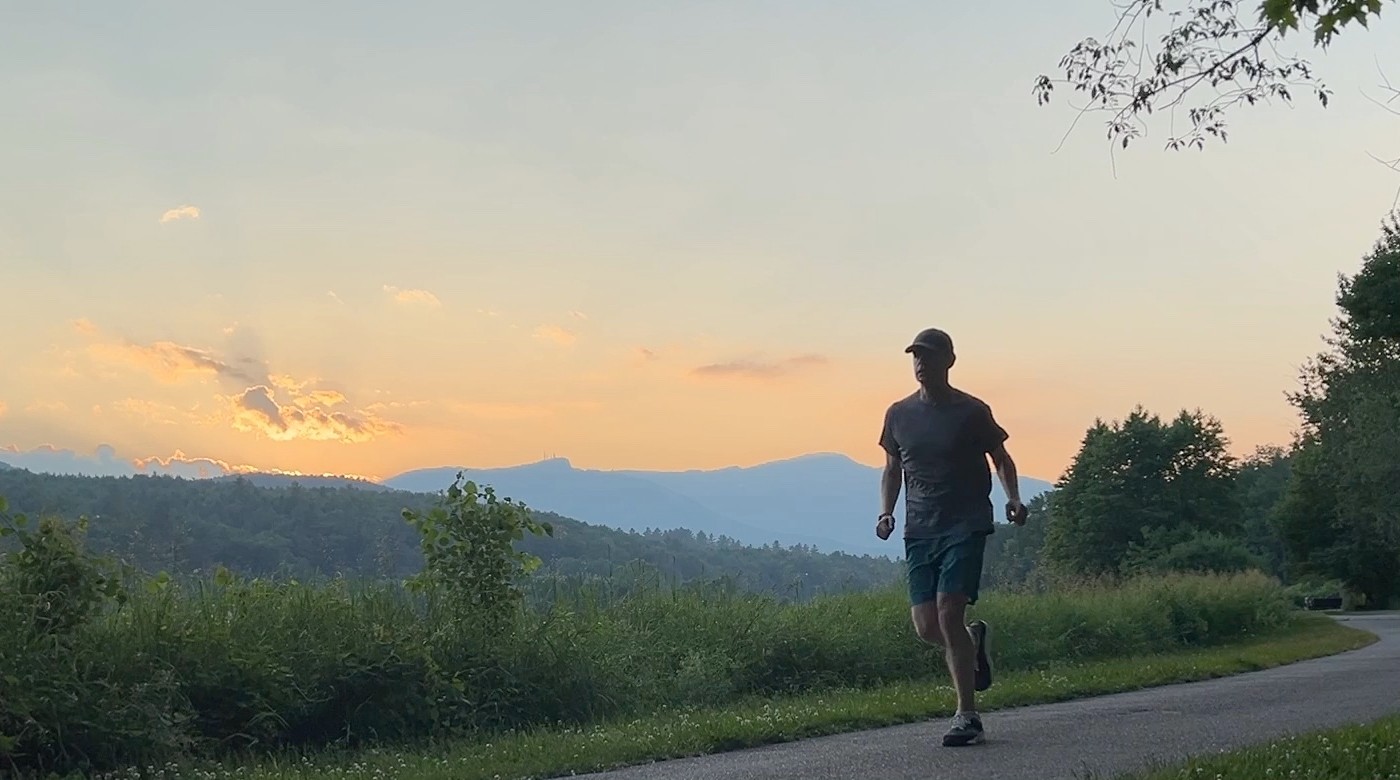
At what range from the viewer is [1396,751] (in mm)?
6727

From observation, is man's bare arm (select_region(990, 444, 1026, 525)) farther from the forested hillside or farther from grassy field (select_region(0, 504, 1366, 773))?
grassy field (select_region(0, 504, 1366, 773))

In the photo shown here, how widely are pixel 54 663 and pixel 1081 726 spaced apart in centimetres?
654

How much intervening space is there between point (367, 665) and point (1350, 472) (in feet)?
194

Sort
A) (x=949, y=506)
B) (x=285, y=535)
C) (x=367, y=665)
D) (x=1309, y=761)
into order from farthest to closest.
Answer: (x=285, y=535), (x=367, y=665), (x=949, y=506), (x=1309, y=761)

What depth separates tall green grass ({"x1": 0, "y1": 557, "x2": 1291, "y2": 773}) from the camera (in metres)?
8.23

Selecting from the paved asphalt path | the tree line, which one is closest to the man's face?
the paved asphalt path

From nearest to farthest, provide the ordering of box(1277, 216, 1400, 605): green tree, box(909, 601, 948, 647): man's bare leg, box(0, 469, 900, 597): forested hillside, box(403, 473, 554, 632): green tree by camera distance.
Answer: box(909, 601, 948, 647): man's bare leg → box(0, 469, 900, 597): forested hillside → box(403, 473, 554, 632): green tree → box(1277, 216, 1400, 605): green tree

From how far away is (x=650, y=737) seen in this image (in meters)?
8.68

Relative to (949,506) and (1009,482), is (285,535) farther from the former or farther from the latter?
(1009,482)

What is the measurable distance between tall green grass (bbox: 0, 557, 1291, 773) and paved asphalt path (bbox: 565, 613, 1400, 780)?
2.95 meters

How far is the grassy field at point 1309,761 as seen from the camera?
19.5 ft

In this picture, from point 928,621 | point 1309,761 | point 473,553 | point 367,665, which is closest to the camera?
point 1309,761

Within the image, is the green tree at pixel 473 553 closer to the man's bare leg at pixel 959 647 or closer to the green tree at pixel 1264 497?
the man's bare leg at pixel 959 647

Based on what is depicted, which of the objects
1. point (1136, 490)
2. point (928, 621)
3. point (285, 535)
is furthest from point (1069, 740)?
point (1136, 490)
